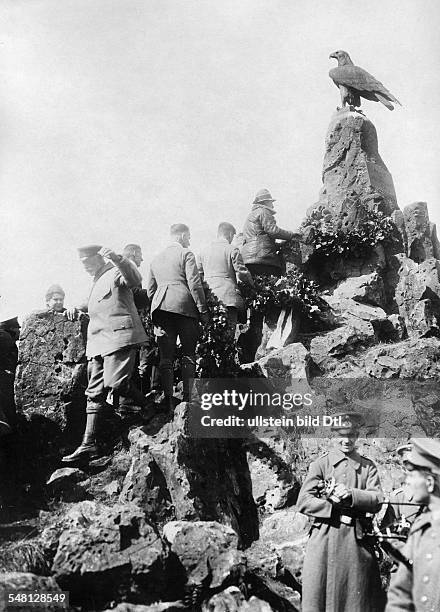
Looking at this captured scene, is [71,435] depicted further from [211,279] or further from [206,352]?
[211,279]

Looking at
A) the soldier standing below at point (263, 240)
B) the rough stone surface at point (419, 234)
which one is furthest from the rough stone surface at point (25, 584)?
the rough stone surface at point (419, 234)

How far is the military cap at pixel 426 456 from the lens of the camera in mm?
4188

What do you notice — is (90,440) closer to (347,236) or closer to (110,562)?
(110,562)

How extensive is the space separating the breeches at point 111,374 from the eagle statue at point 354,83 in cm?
A: 678

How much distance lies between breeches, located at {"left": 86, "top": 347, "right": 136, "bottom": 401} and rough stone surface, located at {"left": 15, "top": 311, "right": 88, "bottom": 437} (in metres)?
0.34

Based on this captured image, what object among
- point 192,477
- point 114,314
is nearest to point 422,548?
point 192,477

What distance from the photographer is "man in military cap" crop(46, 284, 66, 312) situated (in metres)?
8.27

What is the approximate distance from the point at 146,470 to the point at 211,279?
10.7ft

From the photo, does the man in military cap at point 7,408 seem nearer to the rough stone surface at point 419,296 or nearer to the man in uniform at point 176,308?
the man in uniform at point 176,308

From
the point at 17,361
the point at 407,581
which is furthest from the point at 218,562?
the point at 17,361

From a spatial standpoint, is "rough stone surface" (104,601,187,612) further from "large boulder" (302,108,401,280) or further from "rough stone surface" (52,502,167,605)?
"large boulder" (302,108,401,280)

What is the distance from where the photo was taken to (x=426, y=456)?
4.21 meters

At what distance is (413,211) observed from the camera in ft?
36.2

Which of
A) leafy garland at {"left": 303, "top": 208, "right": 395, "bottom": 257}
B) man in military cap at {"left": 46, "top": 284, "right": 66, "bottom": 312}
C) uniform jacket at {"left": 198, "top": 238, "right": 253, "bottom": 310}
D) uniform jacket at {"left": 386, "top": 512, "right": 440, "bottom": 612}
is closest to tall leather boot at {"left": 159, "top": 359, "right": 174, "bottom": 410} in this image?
man in military cap at {"left": 46, "top": 284, "right": 66, "bottom": 312}
